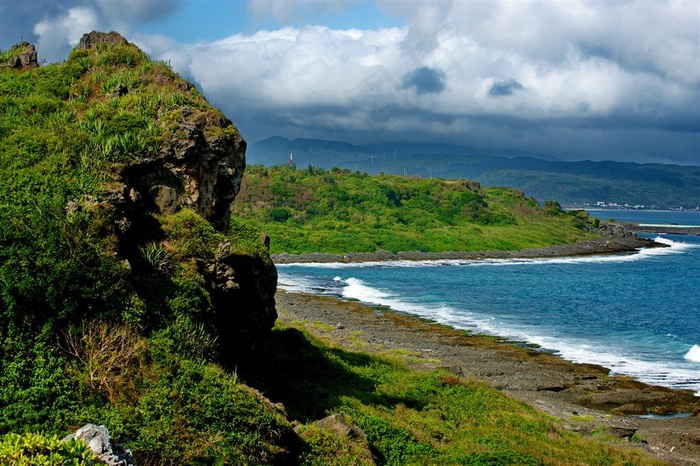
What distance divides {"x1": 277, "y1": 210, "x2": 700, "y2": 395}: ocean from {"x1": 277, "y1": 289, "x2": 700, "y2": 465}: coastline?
112 inches

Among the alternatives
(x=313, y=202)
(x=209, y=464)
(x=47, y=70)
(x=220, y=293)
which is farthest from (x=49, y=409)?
(x=313, y=202)

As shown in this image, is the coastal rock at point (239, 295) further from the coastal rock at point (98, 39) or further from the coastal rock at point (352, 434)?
the coastal rock at point (98, 39)

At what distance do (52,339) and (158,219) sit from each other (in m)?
6.48

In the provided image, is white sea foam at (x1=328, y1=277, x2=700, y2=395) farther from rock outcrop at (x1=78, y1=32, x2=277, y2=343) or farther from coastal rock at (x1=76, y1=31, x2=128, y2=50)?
coastal rock at (x1=76, y1=31, x2=128, y2=50)

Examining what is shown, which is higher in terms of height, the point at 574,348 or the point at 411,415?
the point at 411,415

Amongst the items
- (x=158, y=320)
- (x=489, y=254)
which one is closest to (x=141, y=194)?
(x=158, y=320)

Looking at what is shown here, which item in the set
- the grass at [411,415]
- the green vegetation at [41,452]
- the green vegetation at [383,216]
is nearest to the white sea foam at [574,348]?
the grass at [411,415]

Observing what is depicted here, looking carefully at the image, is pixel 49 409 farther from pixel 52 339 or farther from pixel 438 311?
pixel 438 311

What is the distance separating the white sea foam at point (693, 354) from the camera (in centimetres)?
4308

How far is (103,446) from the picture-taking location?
8.83 m

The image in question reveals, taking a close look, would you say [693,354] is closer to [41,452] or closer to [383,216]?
[41,452]

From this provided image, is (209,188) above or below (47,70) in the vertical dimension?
below

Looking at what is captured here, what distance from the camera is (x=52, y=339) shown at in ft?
43.4

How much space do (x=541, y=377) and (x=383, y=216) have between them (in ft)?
377
